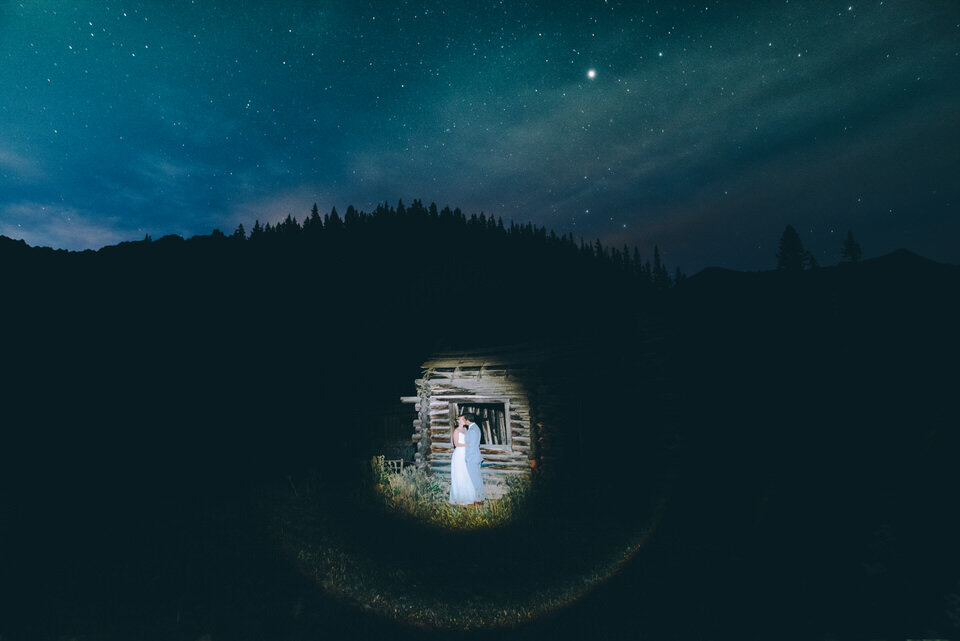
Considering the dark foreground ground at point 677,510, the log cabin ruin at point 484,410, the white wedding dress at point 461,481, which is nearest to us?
the dark foreground ground at point 677,510

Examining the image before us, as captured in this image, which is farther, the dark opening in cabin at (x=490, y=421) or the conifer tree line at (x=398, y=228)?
the conifer tree line at (x=398, y=228)

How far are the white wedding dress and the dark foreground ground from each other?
165cm

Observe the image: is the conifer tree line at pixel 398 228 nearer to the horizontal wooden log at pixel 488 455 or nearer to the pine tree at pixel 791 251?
the pine tree at pixel 791 251

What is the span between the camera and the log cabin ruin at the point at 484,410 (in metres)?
11.0

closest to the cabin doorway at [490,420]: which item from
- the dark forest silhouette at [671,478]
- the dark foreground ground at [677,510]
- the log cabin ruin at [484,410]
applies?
the log cabin ruin at [484,410]

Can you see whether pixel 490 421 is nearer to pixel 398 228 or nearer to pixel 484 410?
pixel 484 410

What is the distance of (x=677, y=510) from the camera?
756 centimetres

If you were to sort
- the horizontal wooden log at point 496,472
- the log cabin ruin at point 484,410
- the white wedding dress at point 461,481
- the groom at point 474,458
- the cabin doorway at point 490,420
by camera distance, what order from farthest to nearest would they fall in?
the cabin doorway at point 490,420 → the log cabin ruin at point 484,410 → the horizontal wooden log at point 496,472 → the groom at point 474,458 → the white wedding dress at point 461,481

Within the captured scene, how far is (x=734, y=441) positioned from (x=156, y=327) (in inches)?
1627

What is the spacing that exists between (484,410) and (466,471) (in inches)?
111

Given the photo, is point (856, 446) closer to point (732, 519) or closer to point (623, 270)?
point (732, 519)

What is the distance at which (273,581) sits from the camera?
22.8 feet

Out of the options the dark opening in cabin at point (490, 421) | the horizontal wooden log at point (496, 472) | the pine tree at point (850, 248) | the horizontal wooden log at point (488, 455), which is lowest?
the horizontal wooden log at point (496, 472)

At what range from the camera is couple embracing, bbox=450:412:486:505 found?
34.0 ft
